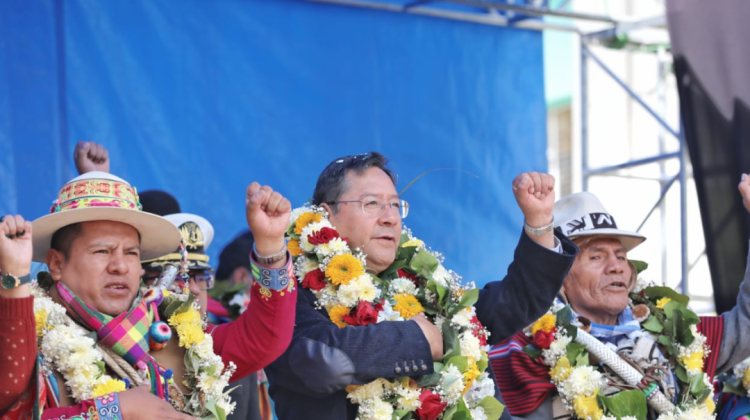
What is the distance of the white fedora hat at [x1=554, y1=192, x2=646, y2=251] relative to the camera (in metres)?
4.29

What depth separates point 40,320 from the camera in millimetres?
2924

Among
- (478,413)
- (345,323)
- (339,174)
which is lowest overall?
(478,413)

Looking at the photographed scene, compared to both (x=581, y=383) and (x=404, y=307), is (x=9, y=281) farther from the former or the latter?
(x=581, y=383)

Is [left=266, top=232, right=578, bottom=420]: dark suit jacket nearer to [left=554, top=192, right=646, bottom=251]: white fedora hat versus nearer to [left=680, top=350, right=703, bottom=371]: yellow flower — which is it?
[left=554, top=192, right=646, bottom=251]: white fedora hat

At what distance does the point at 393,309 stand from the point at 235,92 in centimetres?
302

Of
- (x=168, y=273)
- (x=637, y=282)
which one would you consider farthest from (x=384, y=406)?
(x=637, y=282)

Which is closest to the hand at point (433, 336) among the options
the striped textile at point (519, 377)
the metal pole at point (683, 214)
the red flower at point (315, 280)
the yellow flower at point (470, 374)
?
Result: the yellow flower at point (470, 374)

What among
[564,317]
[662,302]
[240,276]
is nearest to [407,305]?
[564,317]

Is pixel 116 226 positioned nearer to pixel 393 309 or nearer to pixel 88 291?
pixel 88 291

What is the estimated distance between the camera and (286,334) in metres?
3.05

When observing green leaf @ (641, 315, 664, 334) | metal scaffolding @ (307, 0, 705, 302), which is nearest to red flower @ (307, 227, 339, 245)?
green leaf @ (641, 315, 664, 334)

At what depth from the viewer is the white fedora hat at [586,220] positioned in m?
4.29

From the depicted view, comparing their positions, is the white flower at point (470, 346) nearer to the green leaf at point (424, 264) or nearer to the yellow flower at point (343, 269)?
the green leaf at point (424, 264)

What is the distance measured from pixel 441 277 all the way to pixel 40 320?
4.97 feet
